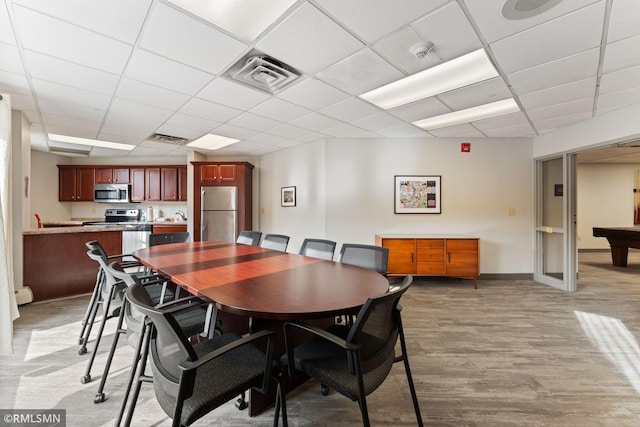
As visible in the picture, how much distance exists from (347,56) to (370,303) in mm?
2121

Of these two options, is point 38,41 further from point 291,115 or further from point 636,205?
point 636,205

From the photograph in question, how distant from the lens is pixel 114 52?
2232 mm

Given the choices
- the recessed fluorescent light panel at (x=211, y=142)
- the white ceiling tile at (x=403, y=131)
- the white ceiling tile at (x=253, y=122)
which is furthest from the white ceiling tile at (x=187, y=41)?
the white ceiling tile at (x=403, y=131)

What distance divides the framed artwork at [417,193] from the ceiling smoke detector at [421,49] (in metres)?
2.87

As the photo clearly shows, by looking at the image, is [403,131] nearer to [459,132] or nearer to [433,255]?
[459,132]

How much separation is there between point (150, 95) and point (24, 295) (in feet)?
9.91

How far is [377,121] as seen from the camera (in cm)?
401

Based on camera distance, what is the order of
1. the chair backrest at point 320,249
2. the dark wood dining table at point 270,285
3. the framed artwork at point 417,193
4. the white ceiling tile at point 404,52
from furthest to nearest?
the framed artwork at point 417,193 → the chair backrest at point 320,249 → the white ceiling tile at point 404,52 → the dark wood dining table at point 270,285

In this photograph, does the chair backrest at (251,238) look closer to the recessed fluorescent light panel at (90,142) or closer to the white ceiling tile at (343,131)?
the white ceiling tile at (343,131)

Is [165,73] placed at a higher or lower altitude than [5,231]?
higher

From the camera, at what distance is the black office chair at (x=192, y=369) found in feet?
3.22

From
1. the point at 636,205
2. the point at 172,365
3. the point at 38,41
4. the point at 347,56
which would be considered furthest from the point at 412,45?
the point at 636,205

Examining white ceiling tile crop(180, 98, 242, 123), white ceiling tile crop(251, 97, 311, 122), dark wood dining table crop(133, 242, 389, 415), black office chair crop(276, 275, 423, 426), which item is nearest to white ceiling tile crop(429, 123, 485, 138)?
white ceiling tile crop(251, 97, 311, 122)

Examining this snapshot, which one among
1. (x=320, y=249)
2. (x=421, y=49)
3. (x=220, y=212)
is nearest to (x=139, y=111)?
(x=220, y=212)
